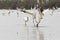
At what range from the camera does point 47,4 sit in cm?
3456

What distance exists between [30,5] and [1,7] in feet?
16.2

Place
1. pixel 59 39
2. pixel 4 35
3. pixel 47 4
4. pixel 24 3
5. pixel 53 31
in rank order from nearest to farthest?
pixel 59 39 → pixel 4 35 → pixel 53 31 → pixel 47 4 → pixel 24 3

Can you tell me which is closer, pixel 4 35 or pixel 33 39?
pixel 33 39

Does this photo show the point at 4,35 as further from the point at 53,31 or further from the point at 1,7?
the point at 1,7

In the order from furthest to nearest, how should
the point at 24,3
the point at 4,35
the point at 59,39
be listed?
1. the point at 24,3
2. the point at 4,35
3. the point at 59,39

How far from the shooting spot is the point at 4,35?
40.4ft

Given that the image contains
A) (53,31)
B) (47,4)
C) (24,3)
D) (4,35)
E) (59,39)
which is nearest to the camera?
(59,39)

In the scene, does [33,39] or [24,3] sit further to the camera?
[24,3]

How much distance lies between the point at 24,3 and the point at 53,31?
24.4 metres

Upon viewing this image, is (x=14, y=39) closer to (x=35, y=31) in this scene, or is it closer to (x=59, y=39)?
(x=59, y=39)

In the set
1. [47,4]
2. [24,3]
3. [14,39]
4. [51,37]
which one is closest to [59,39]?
[51,37]

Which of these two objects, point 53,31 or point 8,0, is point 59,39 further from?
point 8,0

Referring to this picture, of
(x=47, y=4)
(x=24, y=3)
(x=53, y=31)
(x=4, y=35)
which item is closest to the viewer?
(x=4, y=35)

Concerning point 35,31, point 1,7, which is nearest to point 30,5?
point 1,7
